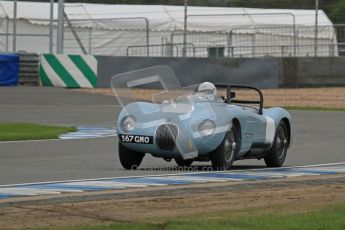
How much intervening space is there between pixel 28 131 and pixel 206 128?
909cm

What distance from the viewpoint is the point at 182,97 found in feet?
46.5

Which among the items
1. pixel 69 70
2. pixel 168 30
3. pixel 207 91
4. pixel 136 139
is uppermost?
pixel 168 30

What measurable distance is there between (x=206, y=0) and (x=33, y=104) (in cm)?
1815

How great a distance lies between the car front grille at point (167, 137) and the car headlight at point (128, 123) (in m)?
0.41

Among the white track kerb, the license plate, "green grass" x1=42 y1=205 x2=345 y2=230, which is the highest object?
the license plate

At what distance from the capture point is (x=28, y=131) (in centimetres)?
2198

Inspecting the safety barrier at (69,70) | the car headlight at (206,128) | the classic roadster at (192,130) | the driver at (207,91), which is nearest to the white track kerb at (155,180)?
the classic roadster at (192,130)

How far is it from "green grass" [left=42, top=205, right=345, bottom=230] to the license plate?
159 inches

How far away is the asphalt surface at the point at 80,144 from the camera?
45.8 ft

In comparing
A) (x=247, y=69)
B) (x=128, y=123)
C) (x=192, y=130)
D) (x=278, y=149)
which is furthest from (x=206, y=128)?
(x=247, y=69)

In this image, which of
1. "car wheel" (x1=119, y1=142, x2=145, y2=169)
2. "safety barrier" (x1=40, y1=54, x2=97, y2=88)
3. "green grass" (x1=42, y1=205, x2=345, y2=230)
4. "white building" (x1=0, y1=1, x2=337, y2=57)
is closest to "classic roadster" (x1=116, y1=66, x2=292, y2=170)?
"car wheel" (x1=119, y1=142, x2=145, y2=169)

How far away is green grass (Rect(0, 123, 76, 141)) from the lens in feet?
67.7

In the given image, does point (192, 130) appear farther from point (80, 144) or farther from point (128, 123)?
point (80, 144)

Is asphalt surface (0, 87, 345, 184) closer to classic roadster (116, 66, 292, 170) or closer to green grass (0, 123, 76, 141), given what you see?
classic roadster (116, 66, 292, 170)
